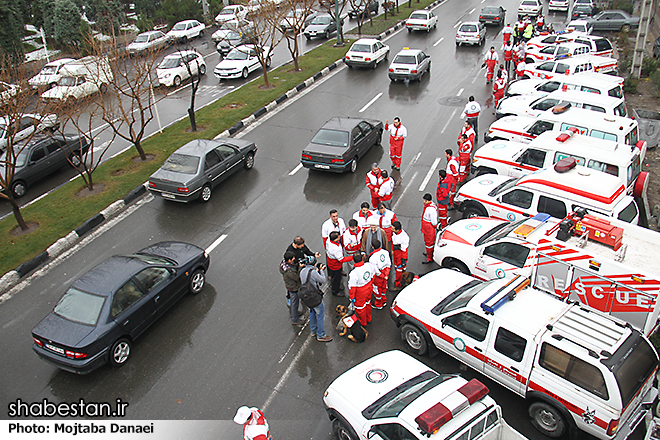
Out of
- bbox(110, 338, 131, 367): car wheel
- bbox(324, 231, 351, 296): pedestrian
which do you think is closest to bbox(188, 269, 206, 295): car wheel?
bbox(110, 338, 131, 367): car wheel

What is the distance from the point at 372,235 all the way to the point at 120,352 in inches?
212

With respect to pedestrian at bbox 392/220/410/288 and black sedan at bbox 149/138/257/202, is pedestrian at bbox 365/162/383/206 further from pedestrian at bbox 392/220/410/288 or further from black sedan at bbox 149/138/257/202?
black sedan at bbox 149/138/257/202

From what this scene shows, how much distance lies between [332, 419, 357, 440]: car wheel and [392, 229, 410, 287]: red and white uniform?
3873 millimetres

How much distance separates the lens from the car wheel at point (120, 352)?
8.48 meters

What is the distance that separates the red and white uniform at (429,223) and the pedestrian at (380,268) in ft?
5.33

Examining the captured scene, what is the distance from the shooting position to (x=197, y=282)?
34.0 ft

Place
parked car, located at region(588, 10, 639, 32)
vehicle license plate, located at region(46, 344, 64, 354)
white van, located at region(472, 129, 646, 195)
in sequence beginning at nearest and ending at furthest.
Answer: vehicle license plate, located at region(46, 344, 64, 354) < white van, located at region(472, 129, 646, 195) < parked car, located at region(588, 10, 639, 32)

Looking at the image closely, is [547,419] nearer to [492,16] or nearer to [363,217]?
[363,217]

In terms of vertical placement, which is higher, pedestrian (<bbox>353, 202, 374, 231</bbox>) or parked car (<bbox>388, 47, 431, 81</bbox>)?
parked car (<bbox>388, 47, 431, 81</bbox>)

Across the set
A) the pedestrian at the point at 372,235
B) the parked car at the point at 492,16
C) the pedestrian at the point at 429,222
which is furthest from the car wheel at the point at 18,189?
the parked car at the point at 492,16

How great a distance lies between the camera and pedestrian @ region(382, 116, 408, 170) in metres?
14.3

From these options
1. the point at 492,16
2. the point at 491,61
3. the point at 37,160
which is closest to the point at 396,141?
the point at 491,61

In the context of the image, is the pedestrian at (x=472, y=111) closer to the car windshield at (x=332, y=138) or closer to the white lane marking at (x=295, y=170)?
the car windshield at (x=332, y=138)

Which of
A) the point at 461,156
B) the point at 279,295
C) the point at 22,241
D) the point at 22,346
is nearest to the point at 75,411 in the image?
the point at 22,346
